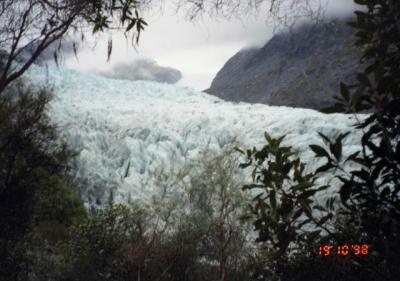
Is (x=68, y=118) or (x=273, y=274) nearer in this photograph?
(x=273, y=274)

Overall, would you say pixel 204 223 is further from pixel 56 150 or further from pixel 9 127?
pixel 9 127

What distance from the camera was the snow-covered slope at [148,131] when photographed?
31281 millimetres

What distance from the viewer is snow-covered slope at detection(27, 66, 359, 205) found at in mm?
31281

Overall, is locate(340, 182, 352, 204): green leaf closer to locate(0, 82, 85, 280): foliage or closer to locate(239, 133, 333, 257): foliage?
locate(239, 133, 333, 257): foliage

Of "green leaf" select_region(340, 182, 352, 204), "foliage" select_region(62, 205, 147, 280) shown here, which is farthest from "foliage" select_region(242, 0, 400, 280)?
"foliage" select_region(62, 205, 147, 280)

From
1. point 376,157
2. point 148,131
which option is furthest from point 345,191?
point 148,131

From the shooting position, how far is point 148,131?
120ft

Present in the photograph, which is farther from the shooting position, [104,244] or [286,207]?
[104,244]

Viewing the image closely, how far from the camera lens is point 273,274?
15.8 m

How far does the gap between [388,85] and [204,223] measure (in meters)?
19.3

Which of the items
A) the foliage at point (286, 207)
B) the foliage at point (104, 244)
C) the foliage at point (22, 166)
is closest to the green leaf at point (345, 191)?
the foliage at point (286, 207)

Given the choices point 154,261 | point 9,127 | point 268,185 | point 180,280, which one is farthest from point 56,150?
point 268,185
